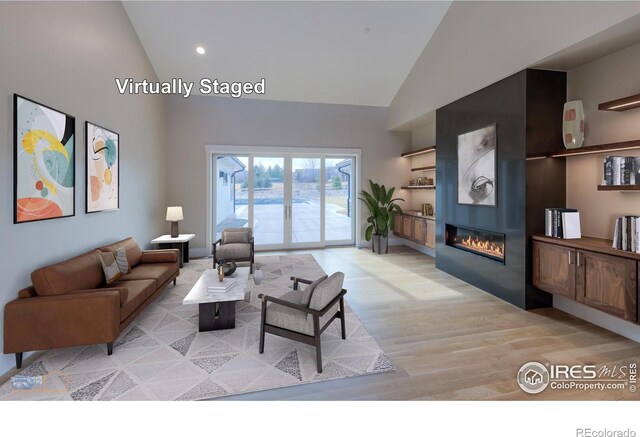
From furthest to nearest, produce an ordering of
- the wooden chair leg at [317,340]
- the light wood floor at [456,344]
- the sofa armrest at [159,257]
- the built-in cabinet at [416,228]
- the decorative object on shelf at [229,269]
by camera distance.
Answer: the built-in cabinet at [416,228] < the sofa armrest at [159,257] < the decorative object on shelf at [229,269] < the wooden chair leg at [317,340] < the light wood floor at [456,344]

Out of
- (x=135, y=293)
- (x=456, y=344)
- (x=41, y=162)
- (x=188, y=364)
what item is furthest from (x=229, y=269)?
(x=456, y=344)

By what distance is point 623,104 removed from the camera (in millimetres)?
2846

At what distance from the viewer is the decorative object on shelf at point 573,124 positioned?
132 inches

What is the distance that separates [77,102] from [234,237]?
126 inches

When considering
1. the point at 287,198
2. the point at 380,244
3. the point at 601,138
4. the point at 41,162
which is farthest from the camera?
the point at 287,198

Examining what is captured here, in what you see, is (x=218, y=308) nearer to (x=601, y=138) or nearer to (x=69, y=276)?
(x=69, y=276)

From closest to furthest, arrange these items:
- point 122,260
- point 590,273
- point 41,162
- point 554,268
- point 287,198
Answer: point 41,162 → point 590,273 → point 554,268 → point 122,260 → point 287,198

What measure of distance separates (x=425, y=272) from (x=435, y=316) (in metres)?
2.04

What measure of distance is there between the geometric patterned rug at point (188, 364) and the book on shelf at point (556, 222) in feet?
8.57

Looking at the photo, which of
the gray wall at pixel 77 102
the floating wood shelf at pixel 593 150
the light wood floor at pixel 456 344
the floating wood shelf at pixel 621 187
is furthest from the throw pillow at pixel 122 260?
the floating wood shelf at pixel 621 187

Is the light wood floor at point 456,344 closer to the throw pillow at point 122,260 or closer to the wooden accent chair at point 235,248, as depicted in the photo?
the wooden accent chair at point 235,248

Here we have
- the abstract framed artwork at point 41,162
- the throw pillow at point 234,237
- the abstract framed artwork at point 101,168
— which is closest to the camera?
the abstract framed artwork at point 41,162

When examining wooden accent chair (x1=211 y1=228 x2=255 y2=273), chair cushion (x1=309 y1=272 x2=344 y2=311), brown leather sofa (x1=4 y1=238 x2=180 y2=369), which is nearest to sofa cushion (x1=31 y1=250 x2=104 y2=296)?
brown leather sofa (x1=4 y1=238 x2=180 y2=369)

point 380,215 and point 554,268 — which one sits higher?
point 380,215
